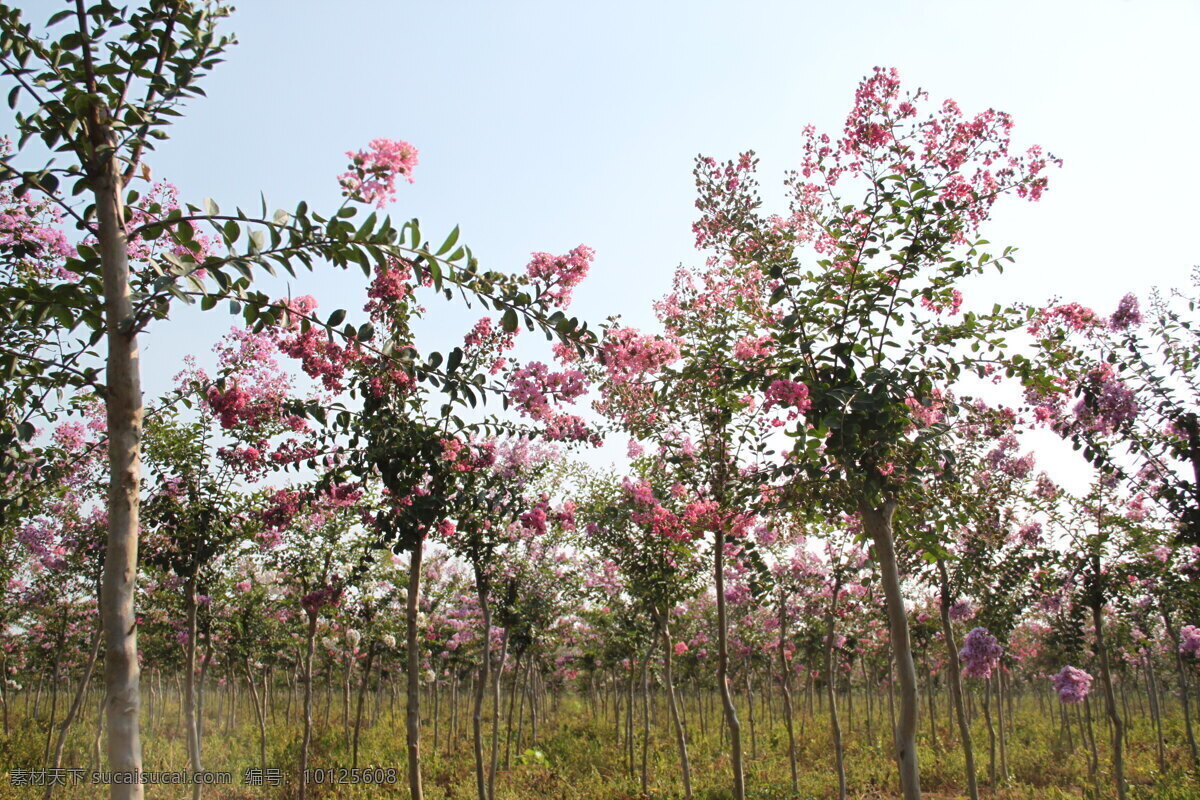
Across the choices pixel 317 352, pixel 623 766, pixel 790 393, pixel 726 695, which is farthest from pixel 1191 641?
pixel 317 352

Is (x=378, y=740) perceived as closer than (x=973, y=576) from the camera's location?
No

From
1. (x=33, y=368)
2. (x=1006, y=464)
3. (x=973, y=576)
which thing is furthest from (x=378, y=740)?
(x=33, y=368)

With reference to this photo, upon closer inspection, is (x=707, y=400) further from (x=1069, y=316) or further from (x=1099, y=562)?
(x=1099, y=562)

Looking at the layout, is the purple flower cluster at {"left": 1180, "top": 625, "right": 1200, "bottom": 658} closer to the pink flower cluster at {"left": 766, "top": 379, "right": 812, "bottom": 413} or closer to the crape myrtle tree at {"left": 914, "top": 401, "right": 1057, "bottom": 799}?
the crape myrtle tree at {"left": 914, "top": 401, "right": 1057, "bottom": 799}

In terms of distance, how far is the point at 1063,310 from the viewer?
15.9ft

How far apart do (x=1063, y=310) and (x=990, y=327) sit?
1258mm

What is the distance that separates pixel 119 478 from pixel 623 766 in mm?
14270

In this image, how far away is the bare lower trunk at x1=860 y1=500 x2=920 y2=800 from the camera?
13.0 ft

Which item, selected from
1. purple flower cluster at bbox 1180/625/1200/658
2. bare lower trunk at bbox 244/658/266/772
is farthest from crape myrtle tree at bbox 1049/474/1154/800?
bare lower trunk at bbox 244/658/266/772

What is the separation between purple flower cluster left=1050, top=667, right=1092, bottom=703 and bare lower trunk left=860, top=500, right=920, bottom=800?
9.36m

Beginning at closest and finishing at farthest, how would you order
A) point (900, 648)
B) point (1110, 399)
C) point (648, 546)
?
point (900, 648) → point (1110, 399) → point (648, 546)

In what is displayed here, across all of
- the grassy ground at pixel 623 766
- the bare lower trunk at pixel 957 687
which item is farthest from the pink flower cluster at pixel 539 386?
the grassy ground at pixel 623 766

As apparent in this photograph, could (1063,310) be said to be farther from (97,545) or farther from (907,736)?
(97,545)

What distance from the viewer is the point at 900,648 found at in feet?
13.5
